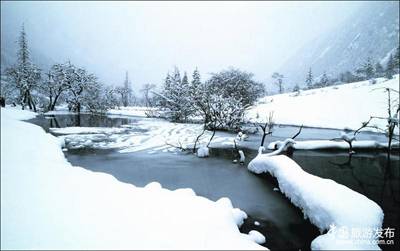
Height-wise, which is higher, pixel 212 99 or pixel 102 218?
pixel 212 99

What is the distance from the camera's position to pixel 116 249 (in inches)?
71.0

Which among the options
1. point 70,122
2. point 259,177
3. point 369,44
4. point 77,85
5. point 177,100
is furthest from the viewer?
point 369,44

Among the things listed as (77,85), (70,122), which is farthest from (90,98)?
(70,122)

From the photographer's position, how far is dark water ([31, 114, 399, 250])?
3.54 m

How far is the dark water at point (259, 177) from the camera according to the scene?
3.54 m

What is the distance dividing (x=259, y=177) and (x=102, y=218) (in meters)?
4.90

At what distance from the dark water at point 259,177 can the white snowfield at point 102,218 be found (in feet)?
2.98

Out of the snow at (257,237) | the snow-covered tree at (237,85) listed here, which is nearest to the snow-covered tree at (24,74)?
the snow-covered tree at (237,85)

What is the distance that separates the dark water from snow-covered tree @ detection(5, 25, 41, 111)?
30040 mm

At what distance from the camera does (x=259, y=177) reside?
6.00 metres

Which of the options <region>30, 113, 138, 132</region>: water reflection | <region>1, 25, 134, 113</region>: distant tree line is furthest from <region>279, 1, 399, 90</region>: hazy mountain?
<region>30, 113, 138, 132</region>: water reflection

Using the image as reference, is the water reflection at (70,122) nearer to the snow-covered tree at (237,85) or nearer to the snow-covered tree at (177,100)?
the snow-covered tree at (177,100)

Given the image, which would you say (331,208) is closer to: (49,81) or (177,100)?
(177,100)

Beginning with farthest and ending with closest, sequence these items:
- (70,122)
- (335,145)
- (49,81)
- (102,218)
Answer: (49,81) → (70,122) → (335,145) → (102,218)
